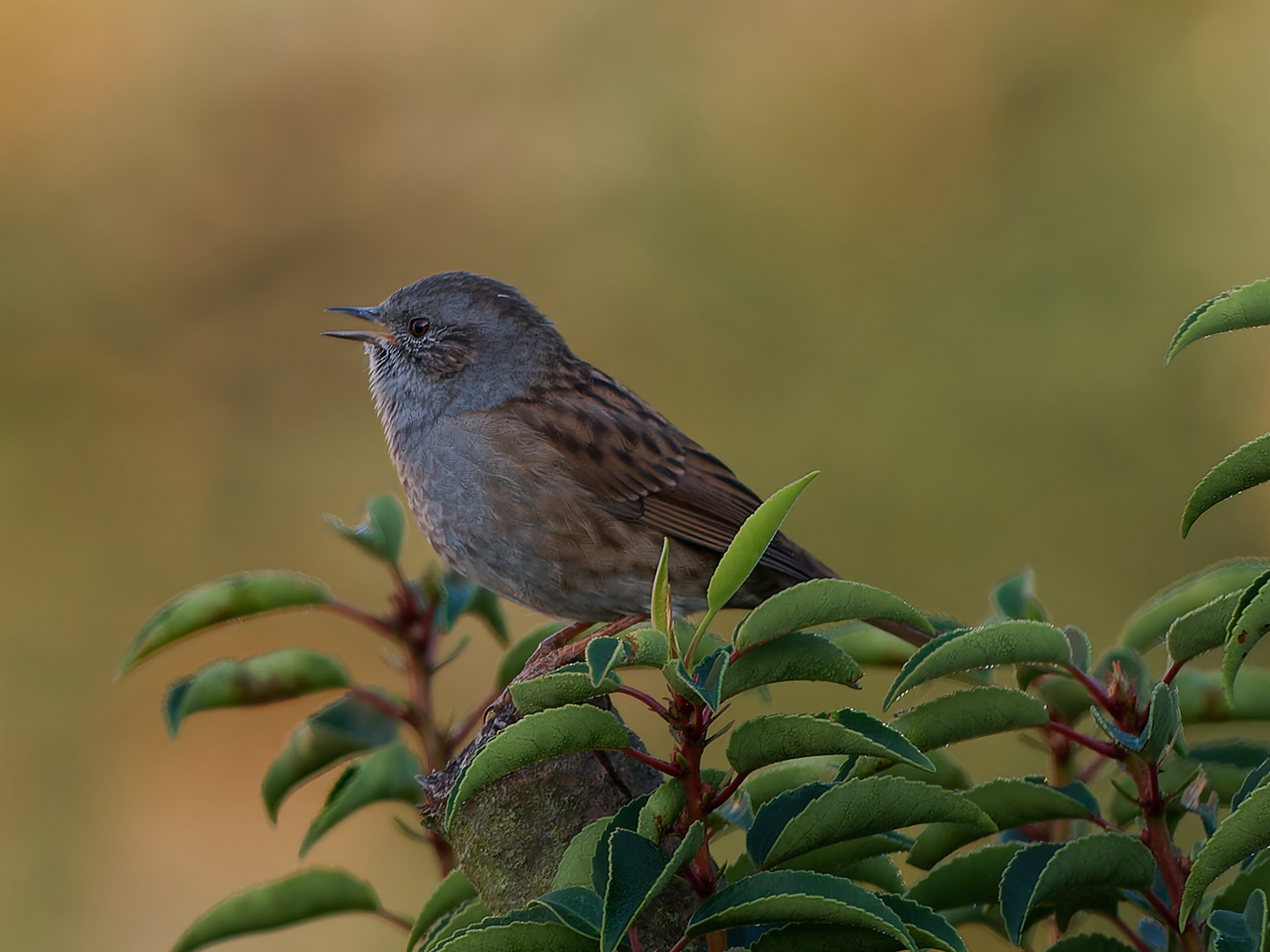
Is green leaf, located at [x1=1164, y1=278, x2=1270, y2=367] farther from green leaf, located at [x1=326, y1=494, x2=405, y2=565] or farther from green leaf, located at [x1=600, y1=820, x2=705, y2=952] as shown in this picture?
green leaf, located at [x1=326, y1=494, x2=405, y2=565]

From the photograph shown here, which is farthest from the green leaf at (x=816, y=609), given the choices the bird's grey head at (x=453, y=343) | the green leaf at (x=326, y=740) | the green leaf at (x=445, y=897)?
the bird's grey head at (x=453, y=343)

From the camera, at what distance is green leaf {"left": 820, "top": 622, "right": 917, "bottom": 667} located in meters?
2.95

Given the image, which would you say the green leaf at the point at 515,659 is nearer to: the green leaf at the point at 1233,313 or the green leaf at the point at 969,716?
the green leaf at the point at 969,716

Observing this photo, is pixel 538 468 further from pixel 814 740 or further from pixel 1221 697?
pixel 814 740

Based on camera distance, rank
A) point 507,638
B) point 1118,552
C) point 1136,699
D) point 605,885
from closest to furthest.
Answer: point 605,885
point 1136,699
point 507,638
point 1118,552

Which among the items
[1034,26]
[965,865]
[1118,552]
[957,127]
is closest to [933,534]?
[1118,552]

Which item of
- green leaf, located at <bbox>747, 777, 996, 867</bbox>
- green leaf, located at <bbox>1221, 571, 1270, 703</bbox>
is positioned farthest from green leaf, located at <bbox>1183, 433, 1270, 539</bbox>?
green leaf, located at <bbox>747, 777, 996, 867</bbox>

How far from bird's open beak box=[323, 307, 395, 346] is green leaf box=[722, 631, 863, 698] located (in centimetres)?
333

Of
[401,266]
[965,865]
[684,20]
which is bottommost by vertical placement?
[965,865]

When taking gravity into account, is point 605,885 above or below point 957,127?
below

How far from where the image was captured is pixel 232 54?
8836 mm

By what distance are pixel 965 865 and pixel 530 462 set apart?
2488mm

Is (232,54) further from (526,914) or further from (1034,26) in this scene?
(526,914)

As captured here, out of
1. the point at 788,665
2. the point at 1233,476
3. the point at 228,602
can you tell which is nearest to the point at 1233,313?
the point at 1233,476
